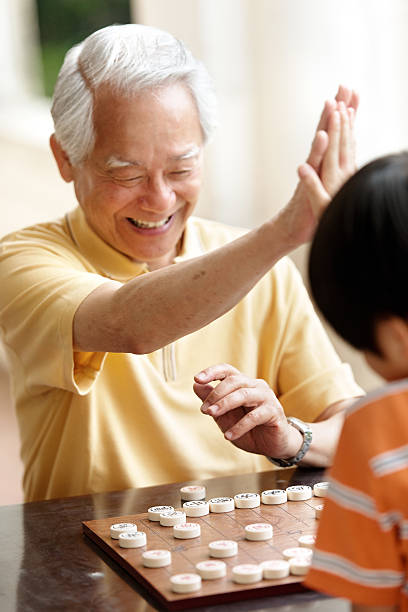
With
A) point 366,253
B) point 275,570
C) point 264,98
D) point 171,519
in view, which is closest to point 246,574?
point 275,570

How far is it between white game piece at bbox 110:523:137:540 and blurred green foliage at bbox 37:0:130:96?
546cm

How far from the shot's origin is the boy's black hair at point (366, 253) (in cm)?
88

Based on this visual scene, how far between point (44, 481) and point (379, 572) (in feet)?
3.97

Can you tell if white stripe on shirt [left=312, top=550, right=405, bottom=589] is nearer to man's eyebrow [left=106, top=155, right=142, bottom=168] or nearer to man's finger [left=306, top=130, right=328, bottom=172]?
man's finger [left=306, top=130, right=328, bottom=172]

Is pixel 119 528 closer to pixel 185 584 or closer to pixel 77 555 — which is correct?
pixel 77 555

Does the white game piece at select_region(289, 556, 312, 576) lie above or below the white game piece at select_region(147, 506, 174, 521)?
above

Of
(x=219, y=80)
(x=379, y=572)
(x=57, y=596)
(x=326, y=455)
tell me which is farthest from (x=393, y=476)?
(x=219, y=80)

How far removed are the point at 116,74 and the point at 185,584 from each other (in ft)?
3.50

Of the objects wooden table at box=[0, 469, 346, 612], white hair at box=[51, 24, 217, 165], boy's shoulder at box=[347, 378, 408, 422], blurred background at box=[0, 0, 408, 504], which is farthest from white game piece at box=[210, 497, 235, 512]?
blurred background at box=[0, 0, 408, 504]

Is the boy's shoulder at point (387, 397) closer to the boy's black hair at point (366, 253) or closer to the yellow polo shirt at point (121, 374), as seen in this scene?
the boy's black hair at point (366, 253)

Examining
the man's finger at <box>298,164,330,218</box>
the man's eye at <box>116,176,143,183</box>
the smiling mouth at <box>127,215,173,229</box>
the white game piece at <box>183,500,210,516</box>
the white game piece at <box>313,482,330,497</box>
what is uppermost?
the man's finger at <box>298,164,330,218</box>

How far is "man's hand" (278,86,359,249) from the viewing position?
1.52m

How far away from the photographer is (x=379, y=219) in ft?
2.90

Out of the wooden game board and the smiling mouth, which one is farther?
the smiling mouth
